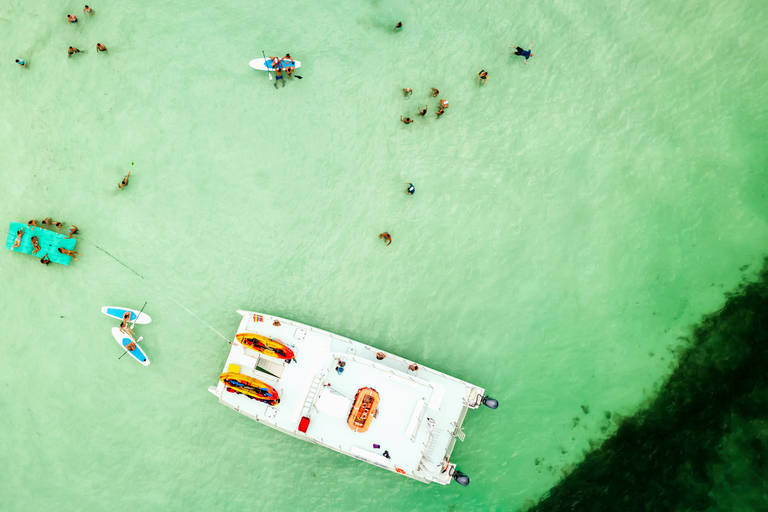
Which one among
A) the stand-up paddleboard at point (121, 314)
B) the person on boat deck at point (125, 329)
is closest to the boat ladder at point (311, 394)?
the stand-up paddleboard at point (121, 314)

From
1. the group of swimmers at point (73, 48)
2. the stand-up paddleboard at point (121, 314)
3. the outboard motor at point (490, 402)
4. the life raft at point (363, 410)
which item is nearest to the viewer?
the life raft at point (363, 410)

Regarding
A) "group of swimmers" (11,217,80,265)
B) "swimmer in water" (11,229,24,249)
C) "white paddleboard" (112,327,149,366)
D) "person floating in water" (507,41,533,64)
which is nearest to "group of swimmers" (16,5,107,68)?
"group of swimmers" (11,217,80,265)

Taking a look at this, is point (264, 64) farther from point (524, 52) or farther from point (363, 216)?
point (524, 52)

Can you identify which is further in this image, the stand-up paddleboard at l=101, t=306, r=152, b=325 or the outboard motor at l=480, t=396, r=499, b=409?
the stand-up paddleboard at l=101, t=306, r=152, b=325

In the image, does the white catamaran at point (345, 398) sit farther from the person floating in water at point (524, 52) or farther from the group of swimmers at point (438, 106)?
the person floating in water at point (524, 52)

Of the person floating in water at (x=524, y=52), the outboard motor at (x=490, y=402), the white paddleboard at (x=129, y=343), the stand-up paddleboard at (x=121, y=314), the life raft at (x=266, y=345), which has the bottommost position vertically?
the white paddleboard at (x=129, y=343)

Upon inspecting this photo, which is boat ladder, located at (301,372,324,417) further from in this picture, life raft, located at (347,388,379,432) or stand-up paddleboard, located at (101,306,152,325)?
stand-up paddleboard, located at (101,306,152,325)

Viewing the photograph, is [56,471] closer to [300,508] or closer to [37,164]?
[300,508]
